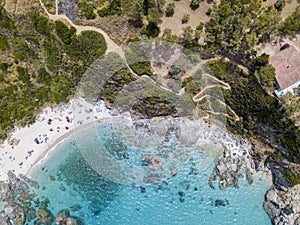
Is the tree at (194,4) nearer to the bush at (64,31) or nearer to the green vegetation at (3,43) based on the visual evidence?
the bush at (64,31)

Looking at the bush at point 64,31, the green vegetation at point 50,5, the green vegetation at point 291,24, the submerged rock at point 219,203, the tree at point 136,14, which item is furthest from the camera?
the green vegetation at point 50,5

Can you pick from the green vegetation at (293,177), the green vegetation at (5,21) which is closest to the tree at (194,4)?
the green vegetation at (293,177)

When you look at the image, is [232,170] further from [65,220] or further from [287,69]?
[65,220]

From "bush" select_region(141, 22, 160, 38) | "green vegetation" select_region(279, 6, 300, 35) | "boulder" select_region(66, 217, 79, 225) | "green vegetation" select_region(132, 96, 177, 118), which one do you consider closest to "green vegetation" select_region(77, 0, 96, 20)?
"bush" select_region(141, 22, 160, 38)

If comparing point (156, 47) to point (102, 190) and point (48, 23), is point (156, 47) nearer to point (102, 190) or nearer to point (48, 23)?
point (48, 23)

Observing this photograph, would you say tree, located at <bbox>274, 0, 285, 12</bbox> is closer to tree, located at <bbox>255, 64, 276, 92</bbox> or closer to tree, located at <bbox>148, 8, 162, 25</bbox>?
tree, located at <bbox>255, 64, 276, 92</bbox>

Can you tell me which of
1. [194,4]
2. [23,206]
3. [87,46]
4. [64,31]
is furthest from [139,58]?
[23,206]
